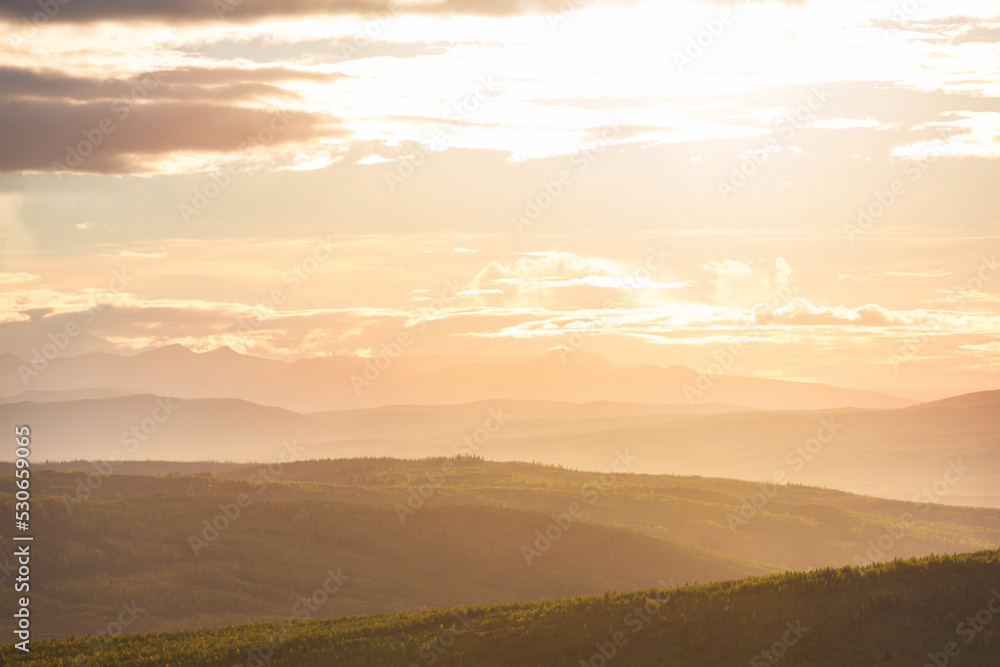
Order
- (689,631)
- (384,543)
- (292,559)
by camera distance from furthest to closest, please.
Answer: (384,543) → (292,559) → (689,631)

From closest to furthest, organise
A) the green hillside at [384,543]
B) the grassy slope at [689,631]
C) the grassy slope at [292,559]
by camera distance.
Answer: the grassy slope at [689,631] → the grassy slope at [292,559] → the green hillside at [384,543]

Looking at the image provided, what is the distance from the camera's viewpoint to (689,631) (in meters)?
28.7

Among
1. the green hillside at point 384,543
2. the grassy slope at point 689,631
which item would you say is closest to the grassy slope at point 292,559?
the green hillside at point 384,543

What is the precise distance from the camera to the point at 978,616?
86.7 ft

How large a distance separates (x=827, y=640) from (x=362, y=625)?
18.8 metres

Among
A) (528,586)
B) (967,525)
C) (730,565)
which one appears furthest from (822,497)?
(528,586)

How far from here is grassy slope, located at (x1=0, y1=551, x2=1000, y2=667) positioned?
26219mm

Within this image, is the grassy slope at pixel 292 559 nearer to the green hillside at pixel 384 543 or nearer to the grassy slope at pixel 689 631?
the green hillside at pixel 384 543

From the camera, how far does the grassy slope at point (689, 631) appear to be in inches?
1032

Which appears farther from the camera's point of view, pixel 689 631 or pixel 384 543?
pixel 384 543

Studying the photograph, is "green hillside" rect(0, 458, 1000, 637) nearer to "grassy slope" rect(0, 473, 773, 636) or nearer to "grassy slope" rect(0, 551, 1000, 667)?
"grassy slope" rect(0, 473, 773, 636)

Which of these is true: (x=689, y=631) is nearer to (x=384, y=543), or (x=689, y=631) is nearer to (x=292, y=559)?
(x=292, y=559)

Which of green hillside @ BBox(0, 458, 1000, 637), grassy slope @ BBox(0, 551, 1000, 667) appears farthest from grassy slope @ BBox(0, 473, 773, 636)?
grassy slope @ BBox(0, 551, 1000, 667)

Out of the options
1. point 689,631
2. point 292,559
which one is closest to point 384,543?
point 292,559
